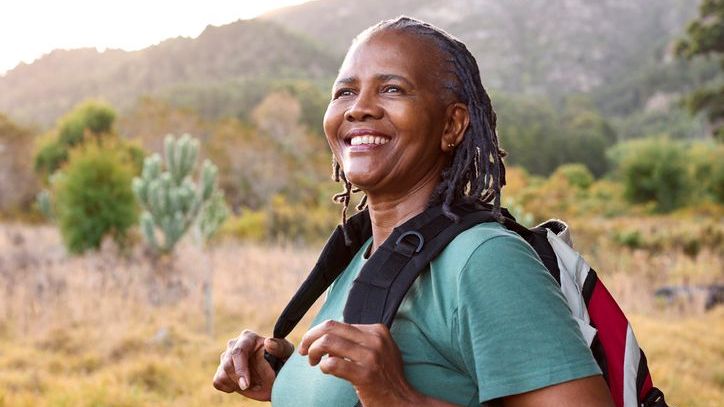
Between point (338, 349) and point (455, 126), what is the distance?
568mm

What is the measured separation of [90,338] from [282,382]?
5.94m

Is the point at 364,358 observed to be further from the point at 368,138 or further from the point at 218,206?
the point at 218,206

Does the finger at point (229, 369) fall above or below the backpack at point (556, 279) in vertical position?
below

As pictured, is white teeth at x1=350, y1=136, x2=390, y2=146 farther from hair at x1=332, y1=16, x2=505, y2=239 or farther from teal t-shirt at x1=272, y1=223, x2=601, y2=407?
teal t-shirt at x1=272, y1=223, x2=601, y2=407

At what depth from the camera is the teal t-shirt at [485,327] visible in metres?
1.14

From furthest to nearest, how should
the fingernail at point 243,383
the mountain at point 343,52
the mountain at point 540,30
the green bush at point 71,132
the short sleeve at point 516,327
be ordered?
the mountain at point 540,30 → the mountain at point 343,52 → the green bush at point 71,132 → the fingernail at point 243,383 → the short sleeve at point 516,327

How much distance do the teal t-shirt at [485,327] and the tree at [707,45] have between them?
16.9 meters

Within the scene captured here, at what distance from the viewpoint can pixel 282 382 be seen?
→ 5.19 feet

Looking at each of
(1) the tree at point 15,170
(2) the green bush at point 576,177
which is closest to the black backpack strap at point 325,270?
(1) the tree at point 15,170

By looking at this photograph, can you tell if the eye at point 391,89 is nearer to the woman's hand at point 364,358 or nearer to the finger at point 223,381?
the woman's hand at point 364,358

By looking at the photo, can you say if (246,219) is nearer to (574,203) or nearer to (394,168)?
(394,168)

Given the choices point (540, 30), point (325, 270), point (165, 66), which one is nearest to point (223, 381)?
point (325, 270)

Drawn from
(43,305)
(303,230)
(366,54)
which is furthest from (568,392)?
(303,230)

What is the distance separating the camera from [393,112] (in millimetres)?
1476
